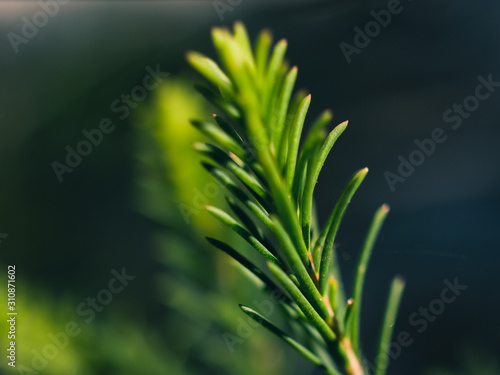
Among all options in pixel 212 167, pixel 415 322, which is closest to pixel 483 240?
pixel 415 322

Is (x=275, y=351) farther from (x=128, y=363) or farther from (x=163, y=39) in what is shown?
(x=163, y=39)

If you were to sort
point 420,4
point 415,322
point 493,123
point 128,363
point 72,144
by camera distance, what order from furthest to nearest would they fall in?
point 72,144
point 420,4
point 493,123
point 415,322
point 128,363

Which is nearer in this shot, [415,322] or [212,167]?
[212,167]

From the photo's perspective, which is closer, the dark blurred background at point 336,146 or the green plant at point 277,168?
the green plant at point 277,168

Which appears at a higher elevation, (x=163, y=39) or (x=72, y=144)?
(x=163, y=39)

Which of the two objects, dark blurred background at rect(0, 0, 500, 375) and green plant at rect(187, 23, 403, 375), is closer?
green plant at rect(187, 23, 403, 375)

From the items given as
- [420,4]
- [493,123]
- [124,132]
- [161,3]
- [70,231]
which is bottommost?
[493,123]
